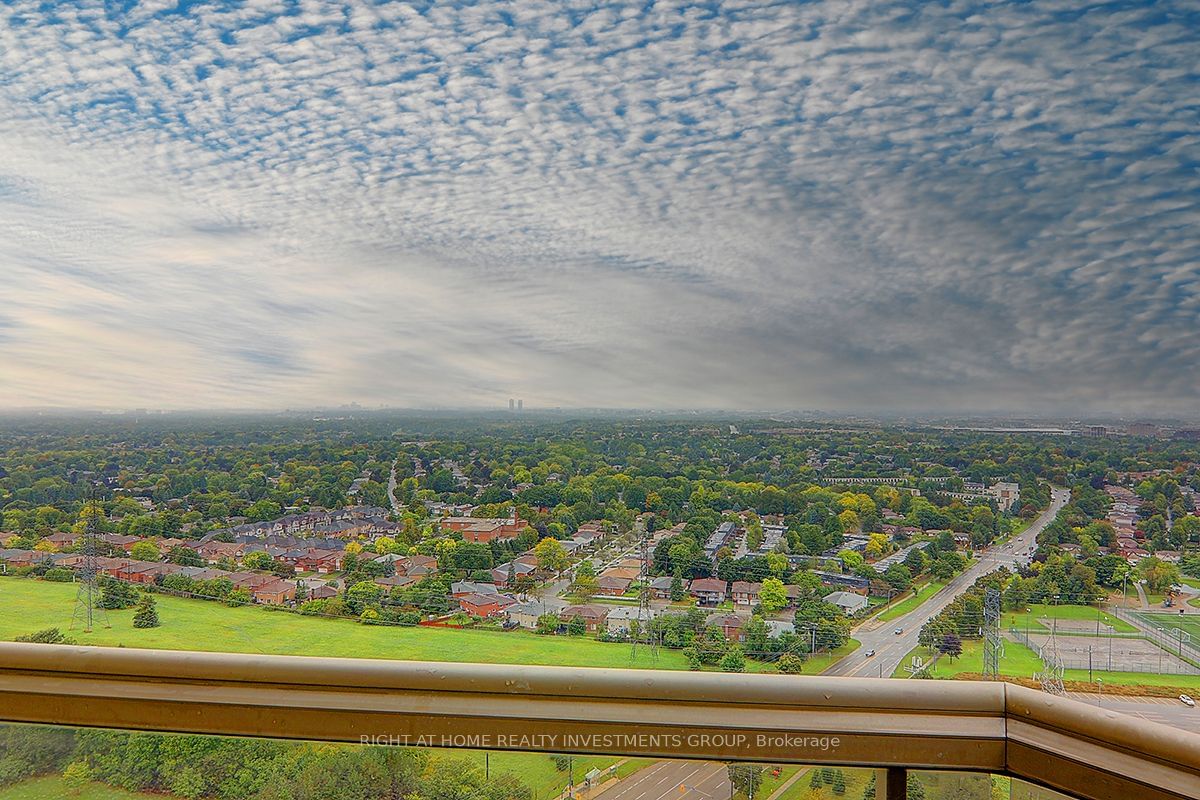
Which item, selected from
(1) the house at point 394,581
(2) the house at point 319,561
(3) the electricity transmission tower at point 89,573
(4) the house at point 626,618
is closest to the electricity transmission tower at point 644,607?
(4) the house at point 626,618

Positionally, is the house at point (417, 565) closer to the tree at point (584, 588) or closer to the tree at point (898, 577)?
the tree at point (584, 588)

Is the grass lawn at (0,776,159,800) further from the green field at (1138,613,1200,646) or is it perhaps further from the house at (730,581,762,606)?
the green field at (1138,613,1200,646)

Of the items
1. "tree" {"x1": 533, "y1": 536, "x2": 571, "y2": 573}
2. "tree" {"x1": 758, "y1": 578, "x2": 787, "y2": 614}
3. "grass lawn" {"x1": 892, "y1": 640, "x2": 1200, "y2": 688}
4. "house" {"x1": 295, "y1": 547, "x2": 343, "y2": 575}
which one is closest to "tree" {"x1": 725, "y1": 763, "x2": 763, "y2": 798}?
"grass lawn" {"x1": 892, "y1": 640, "x2": 1200, "y2": 688}

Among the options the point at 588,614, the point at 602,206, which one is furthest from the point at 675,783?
the point at 602,206

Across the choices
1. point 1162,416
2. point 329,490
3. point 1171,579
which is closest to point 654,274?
point 329,490

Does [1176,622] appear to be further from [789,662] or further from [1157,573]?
[789,662]

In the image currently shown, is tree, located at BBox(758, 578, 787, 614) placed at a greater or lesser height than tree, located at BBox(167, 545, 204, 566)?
lesser
